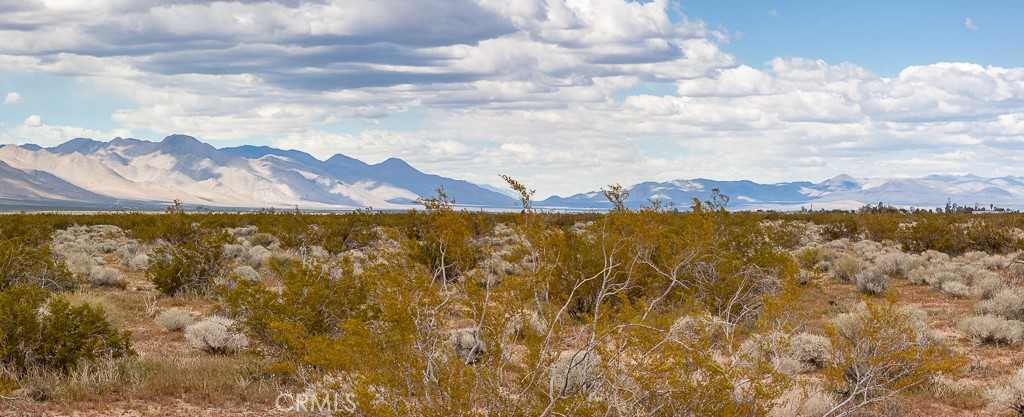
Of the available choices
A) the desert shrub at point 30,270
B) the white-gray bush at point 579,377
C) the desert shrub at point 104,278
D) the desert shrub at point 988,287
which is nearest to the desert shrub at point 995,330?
the desert shrub at point 988,287

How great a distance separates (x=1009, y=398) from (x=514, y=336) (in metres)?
6.53

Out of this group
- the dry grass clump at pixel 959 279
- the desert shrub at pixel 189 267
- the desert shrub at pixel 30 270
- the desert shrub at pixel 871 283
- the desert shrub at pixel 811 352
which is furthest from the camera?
the desert shrub at pixel 871 283

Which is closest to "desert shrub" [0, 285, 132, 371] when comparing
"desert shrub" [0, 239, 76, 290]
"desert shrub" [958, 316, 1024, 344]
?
"desert shrub" [0, 239, 76, 290]

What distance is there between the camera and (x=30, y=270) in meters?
17.4

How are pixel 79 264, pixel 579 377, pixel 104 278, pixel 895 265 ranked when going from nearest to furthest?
pixel 579 377 → pixel 104 278 → pixel 79 264 → pixel 895 265

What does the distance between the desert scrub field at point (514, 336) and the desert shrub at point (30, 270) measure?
0.05 metres

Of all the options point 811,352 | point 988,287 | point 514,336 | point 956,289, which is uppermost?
point 514,336

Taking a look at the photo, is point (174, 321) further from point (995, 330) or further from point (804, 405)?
point (995, 330)

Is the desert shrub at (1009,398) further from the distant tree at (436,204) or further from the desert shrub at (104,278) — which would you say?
the desert shrub at (104,278)

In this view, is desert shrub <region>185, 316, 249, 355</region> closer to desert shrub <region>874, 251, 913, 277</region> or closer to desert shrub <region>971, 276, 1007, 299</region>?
desert shrub <region>971, 276, 1007, 299</region>

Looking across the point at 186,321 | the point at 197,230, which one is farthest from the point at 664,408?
the point at 197,230

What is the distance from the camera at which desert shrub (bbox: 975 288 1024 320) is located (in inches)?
623

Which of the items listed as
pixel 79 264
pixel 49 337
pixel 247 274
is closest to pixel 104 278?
pixel 79 264

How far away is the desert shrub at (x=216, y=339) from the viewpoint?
40.7 ft
